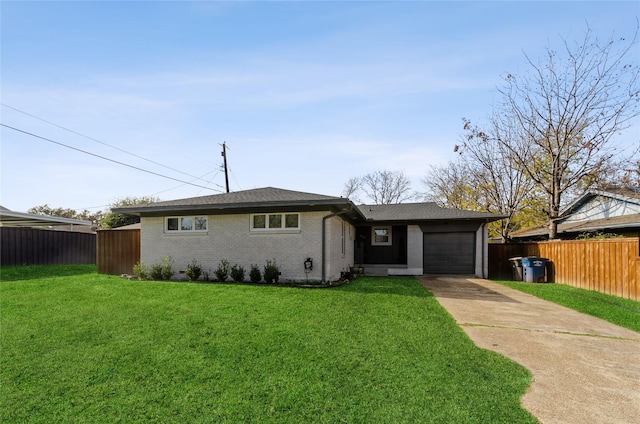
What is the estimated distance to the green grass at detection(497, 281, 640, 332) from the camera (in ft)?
22.2

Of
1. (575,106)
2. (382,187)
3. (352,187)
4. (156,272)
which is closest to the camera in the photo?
(156,272)

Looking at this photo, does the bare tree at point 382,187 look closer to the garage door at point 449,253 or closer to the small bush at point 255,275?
the garage door at point 449,253

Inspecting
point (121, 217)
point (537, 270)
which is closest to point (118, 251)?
point (537, 270)

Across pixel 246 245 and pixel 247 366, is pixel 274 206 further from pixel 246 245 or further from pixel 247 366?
pixel 247 366

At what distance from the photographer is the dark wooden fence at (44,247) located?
47.3 ft

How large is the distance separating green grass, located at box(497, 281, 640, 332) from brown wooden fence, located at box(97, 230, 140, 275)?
1422 cm

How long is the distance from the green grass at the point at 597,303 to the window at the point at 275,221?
7.48 metres

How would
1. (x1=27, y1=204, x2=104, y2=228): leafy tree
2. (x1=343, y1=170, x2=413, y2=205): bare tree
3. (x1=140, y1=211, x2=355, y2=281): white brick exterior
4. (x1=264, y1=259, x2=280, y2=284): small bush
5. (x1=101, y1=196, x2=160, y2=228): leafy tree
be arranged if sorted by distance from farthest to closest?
(x1=27, y1=204, x2=104, y2=228): leafy tree, (x1=343, y1=170, x2=413, y2=205): bare tree, (x1=101, y1=196, x2=160, y2=228): leafy tree, (x1=140, y1=211, x2=355, y2=281): white brick exterior, (x1=264, y1=259, x2=280, y2=284): small bush

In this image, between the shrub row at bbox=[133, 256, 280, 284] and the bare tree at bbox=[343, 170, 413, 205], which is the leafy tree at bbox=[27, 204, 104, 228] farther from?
the shrub row at bbox=[133, 256, 280, 284]

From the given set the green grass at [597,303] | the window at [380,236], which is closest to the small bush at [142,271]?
the window at [380,236]

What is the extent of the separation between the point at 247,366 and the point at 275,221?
7509 millimetres

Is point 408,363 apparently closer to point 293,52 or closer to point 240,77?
point 293,52

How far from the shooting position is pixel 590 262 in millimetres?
10875

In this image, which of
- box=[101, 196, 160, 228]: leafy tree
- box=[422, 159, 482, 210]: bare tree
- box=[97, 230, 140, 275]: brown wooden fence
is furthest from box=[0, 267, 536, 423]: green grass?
box=[422, 159, 482, 210]: bare tree
